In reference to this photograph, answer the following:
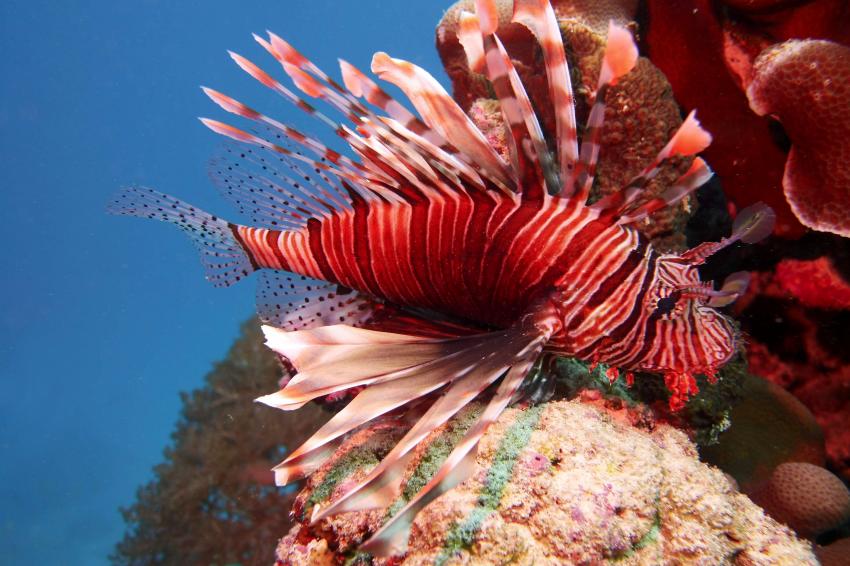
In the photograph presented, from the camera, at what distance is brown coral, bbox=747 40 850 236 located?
9.57ft

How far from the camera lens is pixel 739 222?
1975 millimetres

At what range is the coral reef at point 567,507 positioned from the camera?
160cm

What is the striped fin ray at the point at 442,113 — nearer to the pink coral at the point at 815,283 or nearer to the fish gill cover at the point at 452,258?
the fish gill cover at the point at 452,258

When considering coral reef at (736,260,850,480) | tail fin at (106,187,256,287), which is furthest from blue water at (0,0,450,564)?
coral reef at (736,260,850,480)

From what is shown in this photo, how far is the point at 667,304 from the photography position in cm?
202

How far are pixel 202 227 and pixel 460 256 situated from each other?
1.68 metres

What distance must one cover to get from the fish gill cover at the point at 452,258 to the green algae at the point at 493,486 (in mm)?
186

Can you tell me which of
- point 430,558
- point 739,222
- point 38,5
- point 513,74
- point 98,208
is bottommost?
point 430,558

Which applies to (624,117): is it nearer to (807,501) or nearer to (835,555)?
(807,501)

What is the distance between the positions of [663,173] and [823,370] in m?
2.07

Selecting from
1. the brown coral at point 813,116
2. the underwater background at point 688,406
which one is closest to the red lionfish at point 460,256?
the underwater background at point 688,406

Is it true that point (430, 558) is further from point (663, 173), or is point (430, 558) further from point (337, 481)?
point (663, 173)

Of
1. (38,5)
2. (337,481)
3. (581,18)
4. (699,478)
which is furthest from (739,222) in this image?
(38,5)

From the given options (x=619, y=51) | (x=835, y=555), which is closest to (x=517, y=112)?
(x=619, y=51)
